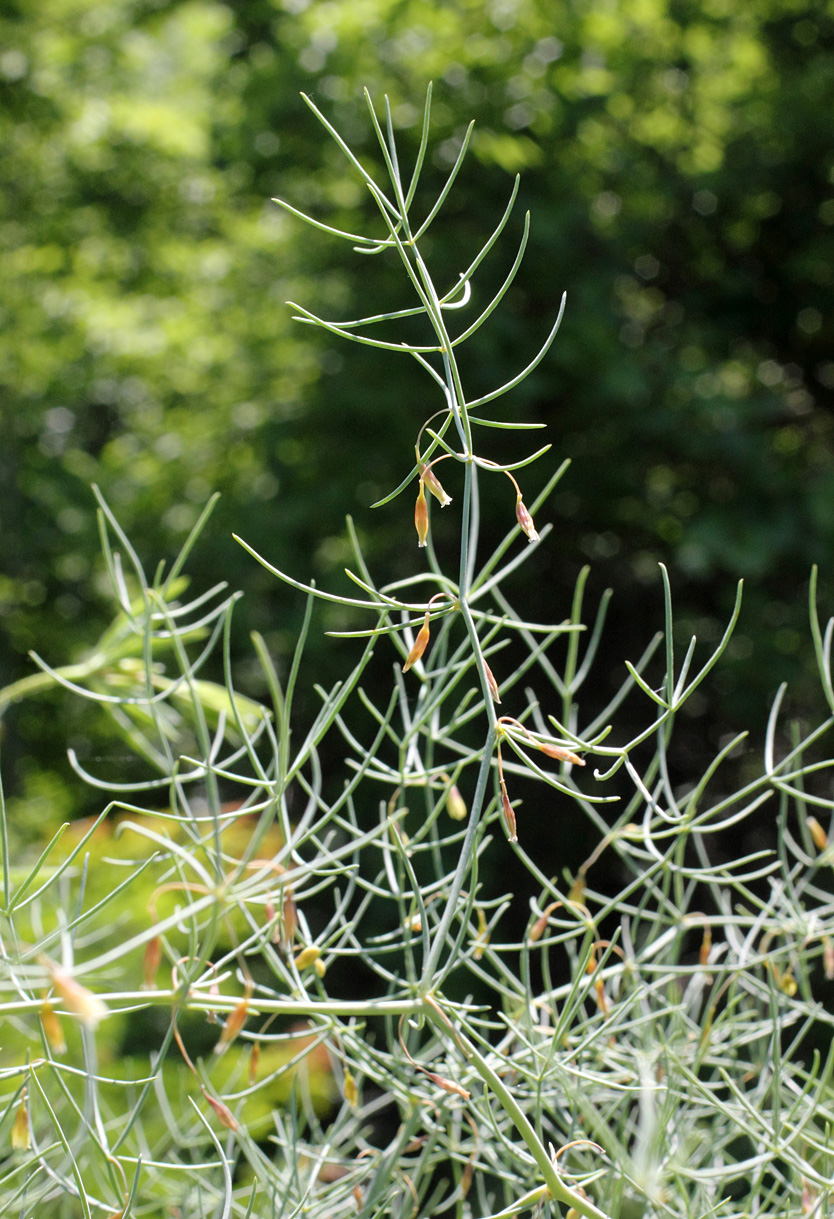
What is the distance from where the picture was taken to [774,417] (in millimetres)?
1328

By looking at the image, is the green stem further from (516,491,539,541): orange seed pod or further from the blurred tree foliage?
the blurred tree foliage

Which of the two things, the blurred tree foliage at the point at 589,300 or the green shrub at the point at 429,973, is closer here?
the green shrub at the point at 429,973

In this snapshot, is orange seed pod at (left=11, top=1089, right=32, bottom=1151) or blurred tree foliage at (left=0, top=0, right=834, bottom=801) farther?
blurred tree foliage at (left=0, top=0, right=834, bottom=801)

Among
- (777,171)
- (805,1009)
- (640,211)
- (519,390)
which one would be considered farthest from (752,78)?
(805,1009)

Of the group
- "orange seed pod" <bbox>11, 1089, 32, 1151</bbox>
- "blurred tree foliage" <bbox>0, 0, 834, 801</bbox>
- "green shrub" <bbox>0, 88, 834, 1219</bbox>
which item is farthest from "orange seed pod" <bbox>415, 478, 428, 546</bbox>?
"blurred tree foliage" <bbox>0, 0, 834, 801</bbox>

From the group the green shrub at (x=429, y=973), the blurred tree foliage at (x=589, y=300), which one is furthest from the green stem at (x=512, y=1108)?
the blurred tree foliage at (x=589, y=300)

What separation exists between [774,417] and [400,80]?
0.63 meters

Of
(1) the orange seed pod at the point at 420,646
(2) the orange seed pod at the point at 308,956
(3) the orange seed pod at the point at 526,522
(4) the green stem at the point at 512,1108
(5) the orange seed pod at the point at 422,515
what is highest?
(3) the orange seed pod at the point at 526,522

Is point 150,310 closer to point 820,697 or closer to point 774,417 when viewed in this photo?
point 774,417

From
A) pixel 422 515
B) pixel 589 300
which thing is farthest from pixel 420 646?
pixel 589 300

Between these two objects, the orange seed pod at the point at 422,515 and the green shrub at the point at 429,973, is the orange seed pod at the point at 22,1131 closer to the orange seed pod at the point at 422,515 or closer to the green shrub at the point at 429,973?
the green shrub at the point at 429,973

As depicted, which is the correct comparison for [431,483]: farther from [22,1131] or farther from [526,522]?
[22,1131]

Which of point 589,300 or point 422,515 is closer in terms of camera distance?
point 422,515

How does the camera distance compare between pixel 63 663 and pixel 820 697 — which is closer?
pixel 820 697
